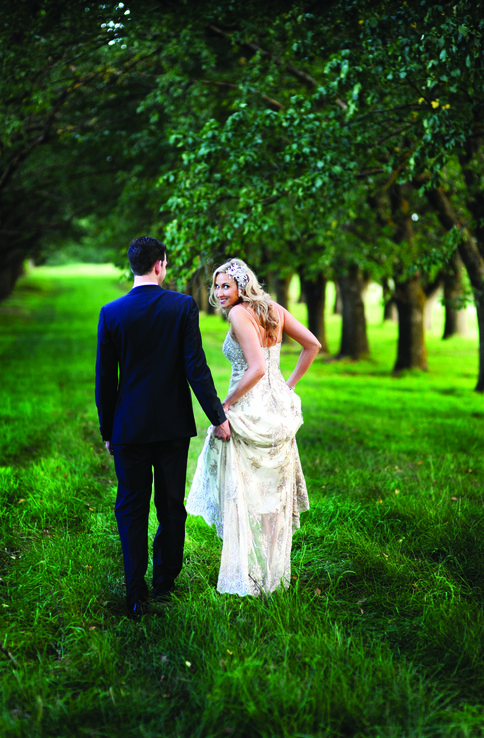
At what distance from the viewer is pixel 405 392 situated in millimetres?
12906

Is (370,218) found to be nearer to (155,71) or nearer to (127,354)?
(155,71)

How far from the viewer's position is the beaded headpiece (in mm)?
3840

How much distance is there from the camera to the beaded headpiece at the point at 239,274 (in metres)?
3.84

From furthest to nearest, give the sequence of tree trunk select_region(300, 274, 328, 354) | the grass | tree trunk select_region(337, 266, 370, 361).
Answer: tree trunk select_region(300, 274, 328, 354) < tree trunk select_region(337, 266, 370, 361) < the grass

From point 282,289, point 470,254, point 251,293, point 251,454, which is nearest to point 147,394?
point 251,454

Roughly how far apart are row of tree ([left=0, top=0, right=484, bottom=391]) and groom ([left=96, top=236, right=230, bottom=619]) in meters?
3.90

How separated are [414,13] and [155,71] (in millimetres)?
7483

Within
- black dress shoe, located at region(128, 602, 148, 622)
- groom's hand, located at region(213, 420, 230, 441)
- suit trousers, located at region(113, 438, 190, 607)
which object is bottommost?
black dress shoe, located at region(128, 602, 148, 622)

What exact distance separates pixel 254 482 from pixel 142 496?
772 millimetres

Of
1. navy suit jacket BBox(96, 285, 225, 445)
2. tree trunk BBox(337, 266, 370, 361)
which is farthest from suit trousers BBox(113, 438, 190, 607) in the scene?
tree trunk BBox(337, 266, 370, 361)

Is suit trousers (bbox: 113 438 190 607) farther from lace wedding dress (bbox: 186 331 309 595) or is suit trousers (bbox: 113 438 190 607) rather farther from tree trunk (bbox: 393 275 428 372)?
tree trunk (bbox: 393 275 428 372)

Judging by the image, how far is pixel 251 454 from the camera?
12.9 ft

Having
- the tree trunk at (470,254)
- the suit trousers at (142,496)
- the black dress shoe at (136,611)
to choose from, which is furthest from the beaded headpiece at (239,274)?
the tree trunk at (470,254)

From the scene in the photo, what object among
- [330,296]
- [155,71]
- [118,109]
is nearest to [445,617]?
[155,71]
